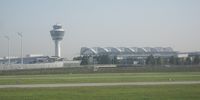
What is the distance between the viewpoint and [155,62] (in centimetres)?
17638

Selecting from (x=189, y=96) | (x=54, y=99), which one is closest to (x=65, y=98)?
(x=54, y=99)

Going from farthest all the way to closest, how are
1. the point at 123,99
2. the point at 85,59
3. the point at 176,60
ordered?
the point at 85,59, the point at 176,60, the point at 123,99

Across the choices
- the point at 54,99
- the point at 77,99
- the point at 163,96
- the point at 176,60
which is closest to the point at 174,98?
the point at 163,96

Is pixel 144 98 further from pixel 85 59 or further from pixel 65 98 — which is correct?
pixel 85 59

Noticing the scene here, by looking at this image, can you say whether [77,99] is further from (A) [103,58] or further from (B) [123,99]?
(A) [103,58]

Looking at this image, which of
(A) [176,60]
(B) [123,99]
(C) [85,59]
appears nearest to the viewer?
(B) [123,99]

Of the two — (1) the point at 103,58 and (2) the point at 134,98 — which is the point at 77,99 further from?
(1) the point at 103,58

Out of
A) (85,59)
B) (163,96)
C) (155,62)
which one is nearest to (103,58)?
(85,59)

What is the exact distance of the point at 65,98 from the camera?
79.1 feet

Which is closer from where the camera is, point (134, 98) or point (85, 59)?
point (134, 98)

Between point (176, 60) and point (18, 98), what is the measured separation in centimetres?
15367

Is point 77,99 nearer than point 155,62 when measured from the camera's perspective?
Yes

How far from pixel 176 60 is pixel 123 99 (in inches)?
6022

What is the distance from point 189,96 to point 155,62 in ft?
504
